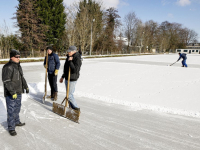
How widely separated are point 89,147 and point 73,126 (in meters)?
0.88

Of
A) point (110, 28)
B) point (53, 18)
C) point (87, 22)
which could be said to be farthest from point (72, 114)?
point (110, 28)

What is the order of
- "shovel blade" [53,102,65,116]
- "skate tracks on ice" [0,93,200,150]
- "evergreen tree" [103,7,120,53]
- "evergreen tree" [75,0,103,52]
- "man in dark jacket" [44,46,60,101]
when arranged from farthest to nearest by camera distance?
1. "evergreen tree" [103,7,120,53]
2. "evergreen tree" [75,0,103,52]
3. "man in dark jacket" [44,46,60,101]
4. "shovel blade" [53,102,65,116]
5. "skate tracks on ice" [0,93,200,150]

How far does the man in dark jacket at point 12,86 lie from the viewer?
3064mm

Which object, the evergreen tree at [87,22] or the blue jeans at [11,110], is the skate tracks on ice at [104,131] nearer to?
the blue jeans at [11,110]

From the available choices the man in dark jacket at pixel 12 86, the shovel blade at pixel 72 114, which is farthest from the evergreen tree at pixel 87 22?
the man in dark jacket at pixel 12 86

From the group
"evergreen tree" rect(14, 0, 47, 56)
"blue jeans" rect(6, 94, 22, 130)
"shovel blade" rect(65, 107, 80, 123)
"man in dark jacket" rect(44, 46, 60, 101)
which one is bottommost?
"shovel blade" rect(65, 107, 80, 123)

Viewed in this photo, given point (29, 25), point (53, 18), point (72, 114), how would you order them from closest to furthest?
point (72, 114)
point (29, 25)
point (53, 18)

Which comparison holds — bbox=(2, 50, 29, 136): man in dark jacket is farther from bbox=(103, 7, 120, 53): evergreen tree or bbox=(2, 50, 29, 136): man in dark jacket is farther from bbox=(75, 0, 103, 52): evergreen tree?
bbox=(103, 7, 120, 53): evergreen tree

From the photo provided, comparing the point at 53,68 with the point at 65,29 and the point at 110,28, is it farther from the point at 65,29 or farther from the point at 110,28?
the point at 110,28

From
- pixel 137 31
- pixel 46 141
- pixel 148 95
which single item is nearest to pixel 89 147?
pixel 46 141

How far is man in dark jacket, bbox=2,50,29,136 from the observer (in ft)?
10.1

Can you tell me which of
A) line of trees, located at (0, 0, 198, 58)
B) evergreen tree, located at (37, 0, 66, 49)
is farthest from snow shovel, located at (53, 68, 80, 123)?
evergreen tree, located at (37, 0, 66, 49)

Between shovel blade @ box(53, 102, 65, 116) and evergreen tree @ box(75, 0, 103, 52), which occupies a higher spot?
evergreen tree @ box(75, 0, 103, 52)

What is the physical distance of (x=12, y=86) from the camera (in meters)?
3.13
